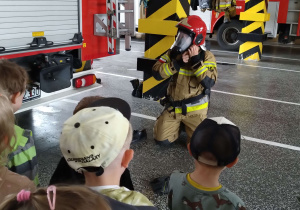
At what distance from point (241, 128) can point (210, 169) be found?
3073 millimetres

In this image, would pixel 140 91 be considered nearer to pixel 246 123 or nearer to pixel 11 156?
pixel 246 123

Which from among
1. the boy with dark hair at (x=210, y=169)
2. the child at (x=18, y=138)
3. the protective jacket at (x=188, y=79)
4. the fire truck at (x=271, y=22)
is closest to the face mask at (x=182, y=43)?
the protective jacket at (x=188, y=79)

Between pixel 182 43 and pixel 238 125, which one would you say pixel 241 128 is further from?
pixel 182 43

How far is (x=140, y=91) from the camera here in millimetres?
5922

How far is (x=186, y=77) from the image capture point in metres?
4.01

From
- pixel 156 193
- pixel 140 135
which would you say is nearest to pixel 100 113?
pixel 156 193

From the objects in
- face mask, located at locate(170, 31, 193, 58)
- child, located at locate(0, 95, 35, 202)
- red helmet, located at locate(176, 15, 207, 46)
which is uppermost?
red helmet, located at locate(176, 15, 207, 46)

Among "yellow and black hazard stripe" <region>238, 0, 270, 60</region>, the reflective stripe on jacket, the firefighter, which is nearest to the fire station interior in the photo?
the firefighter

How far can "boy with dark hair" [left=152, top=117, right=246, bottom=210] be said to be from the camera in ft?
5.90

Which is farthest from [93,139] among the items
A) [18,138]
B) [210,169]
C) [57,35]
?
[57,35]

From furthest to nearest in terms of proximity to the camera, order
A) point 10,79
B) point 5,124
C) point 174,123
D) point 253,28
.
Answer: point 253,28, point 174,123, point 10,79, point 5,124

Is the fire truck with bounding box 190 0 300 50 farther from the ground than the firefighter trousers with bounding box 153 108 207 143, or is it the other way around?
the fire truck with bounding box 190 0 300 50

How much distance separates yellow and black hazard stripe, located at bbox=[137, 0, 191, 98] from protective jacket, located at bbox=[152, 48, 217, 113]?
41.5 inches

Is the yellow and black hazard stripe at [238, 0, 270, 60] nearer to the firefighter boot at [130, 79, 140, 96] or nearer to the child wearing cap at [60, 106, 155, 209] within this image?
the firefighter boot at [130, 79, 140, 96]
